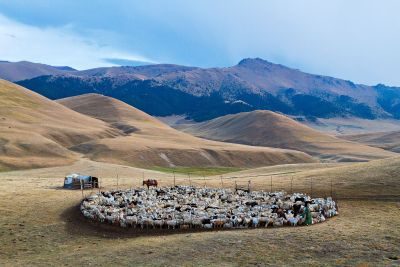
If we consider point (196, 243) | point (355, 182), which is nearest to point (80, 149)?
point (355, 182)

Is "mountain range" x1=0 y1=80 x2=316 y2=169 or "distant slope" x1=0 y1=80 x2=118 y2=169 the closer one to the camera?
"distant slope" x1=0 y1=80 x2=118 y2=169

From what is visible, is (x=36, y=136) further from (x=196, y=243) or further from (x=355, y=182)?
(x=196, y=243)

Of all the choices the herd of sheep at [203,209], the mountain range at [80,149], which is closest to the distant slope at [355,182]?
the herd of sheep at [203,209]

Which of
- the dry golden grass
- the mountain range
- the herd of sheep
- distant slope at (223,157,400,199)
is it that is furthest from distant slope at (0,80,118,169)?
the dry golden grass

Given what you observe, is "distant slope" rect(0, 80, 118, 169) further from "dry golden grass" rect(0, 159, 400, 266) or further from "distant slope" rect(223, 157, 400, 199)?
"dry golden grass" rect(0, 159, 400, 266)

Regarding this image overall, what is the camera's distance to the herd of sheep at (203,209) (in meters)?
36.9

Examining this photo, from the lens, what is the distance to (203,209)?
135 feet

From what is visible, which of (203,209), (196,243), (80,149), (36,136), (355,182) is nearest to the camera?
(196,243)

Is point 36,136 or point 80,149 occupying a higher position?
point 36,136

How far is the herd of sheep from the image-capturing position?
36869mm

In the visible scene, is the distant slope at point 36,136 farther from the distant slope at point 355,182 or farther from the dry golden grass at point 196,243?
the dry golden grass at point 196,243

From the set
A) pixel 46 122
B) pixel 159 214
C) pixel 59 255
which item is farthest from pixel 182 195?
pixel 46 122

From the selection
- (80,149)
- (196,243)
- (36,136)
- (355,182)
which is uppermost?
(36,136)

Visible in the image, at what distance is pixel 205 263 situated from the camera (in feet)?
91.8
